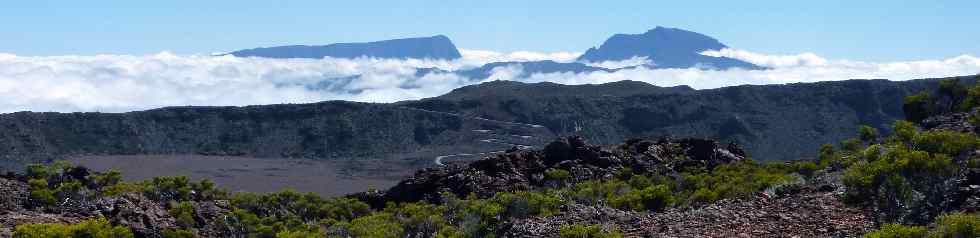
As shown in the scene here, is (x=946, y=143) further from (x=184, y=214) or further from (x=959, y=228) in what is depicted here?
(x=184, y=214)

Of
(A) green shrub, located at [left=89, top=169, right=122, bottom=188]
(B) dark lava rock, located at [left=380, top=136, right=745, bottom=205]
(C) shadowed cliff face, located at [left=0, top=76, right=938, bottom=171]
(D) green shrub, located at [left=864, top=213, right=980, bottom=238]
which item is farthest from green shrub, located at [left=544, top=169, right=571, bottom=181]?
(C) shadowed cliff face, located at [left=0, top=76, right=938, bottom=171]

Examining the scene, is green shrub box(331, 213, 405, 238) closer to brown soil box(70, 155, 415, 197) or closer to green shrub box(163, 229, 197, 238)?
green shrub box(163, 229, 197, 238)

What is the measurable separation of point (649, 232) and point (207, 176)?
71.6 meters

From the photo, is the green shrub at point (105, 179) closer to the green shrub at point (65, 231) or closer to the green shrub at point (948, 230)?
the green shrub at point (65, 231)

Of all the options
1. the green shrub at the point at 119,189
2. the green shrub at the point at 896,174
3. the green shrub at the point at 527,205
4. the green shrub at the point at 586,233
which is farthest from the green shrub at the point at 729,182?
the green shrub at the point at 119,189

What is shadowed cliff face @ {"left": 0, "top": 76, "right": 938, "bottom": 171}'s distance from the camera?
108375 mm

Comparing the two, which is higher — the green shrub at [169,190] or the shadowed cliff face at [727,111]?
the shadowed cliff face at [727,111]

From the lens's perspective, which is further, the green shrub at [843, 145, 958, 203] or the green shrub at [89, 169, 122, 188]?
the green shrub at [89, 169, 122, 188]

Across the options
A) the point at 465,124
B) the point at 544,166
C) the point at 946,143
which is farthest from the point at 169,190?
the point at 465,124

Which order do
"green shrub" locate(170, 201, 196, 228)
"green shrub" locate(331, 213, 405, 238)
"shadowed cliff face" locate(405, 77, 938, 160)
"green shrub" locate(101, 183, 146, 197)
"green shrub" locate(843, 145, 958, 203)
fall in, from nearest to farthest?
"green shrub" locate(843, 145, 958, 203) → "green shrub" locate(331, 213, 405, 238) → "green shrub" locate(170, 201, 196, 228) → "green shrub" locate(101, 183, 146, 197) → "shadowed cliff face" locate(405, 77, 938, 160)

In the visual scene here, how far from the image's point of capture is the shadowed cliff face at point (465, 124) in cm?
10838

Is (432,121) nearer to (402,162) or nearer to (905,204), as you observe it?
(402,162)

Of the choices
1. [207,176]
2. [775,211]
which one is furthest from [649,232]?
[207,176]

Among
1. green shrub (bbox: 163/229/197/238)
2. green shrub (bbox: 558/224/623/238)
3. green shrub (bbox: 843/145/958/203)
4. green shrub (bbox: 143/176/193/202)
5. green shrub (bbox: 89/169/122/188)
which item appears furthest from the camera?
green shrub (bbox: 89/169/122/188)
